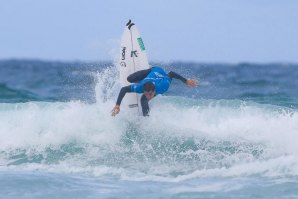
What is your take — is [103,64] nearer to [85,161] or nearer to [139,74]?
[139,74]

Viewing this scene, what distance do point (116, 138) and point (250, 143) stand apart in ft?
7.41

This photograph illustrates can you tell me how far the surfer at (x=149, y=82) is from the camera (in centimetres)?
888

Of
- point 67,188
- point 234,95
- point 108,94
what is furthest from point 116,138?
point 234,95

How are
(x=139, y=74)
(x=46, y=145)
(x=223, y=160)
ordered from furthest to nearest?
(x=46, y=145), (x=139, y=74), (x=223, y=160)

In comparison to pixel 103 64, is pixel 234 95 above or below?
below

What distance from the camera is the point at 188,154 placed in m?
8.76

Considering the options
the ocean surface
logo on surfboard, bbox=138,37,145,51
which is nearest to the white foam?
the ocean surface

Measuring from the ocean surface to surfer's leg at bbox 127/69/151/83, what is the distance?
32.8 inches

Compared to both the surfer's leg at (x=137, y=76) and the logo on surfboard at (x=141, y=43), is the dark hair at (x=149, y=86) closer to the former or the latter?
the surfer's leg at (x=137, y=76)

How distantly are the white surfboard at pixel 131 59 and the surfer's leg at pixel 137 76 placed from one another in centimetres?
51

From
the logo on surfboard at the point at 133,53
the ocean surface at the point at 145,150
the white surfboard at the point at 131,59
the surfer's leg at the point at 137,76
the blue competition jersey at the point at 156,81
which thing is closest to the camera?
the ocean surface at the point at 145,150

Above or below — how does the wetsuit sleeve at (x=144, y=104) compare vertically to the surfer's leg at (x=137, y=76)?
below

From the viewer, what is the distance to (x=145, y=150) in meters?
9.12

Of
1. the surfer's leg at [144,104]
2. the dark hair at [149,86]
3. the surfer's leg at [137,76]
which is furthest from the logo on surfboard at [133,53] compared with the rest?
the dark hair at [149,86]
